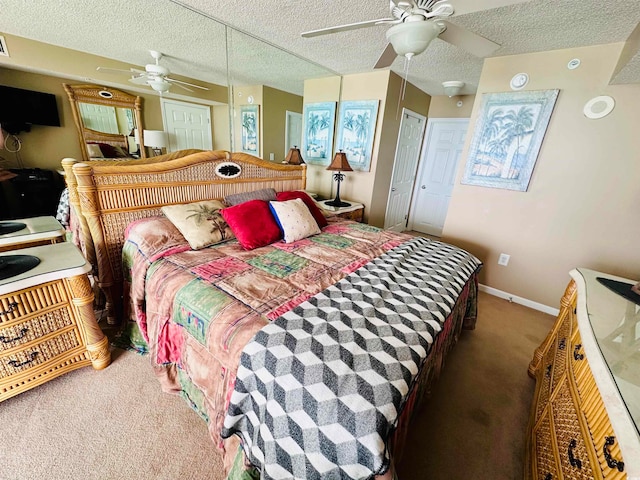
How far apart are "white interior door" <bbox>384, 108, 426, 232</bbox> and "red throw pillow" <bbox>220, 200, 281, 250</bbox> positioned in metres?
2.61

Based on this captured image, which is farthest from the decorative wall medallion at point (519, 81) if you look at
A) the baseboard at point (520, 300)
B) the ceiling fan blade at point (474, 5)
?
the baseboard at point (520, 300)

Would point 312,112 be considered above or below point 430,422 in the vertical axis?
above

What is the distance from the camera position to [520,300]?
9.15 ft

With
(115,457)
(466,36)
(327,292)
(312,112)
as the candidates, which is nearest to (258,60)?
(312,112)

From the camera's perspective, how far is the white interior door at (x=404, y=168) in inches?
153

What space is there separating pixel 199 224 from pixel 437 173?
4058 mm

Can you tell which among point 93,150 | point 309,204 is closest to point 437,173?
point 309,204

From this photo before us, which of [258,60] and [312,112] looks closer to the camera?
[258,60]

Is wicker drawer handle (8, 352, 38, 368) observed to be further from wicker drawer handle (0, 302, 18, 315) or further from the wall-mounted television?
the wall-mounted television

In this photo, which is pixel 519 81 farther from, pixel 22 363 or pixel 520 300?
pixel 22 363

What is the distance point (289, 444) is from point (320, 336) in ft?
1.13

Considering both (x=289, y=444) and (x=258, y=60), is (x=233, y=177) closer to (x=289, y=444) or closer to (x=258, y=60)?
(x=258, y=60)

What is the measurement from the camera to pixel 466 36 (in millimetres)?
1423

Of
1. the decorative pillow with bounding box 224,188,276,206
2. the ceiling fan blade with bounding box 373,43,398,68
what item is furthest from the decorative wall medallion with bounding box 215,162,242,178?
the ceiling fan blade with bounding box 373,43,398,68
